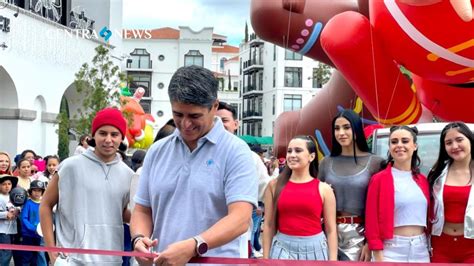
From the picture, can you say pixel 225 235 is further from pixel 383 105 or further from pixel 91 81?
pixel 91 81

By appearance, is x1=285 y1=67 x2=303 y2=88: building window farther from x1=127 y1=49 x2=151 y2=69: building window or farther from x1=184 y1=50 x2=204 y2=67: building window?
x1=127 y1=49 x2=151 y2=69: building window

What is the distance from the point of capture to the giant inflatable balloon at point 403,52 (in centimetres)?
737

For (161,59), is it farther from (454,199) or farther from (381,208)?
(454,199)

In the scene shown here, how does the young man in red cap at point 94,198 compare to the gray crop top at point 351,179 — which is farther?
→ the gray crop top at point 351,179

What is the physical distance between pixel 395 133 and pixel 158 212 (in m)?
2.46

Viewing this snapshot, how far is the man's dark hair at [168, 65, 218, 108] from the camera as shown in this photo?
9.98 feet

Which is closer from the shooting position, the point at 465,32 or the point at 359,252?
the point at 359,252

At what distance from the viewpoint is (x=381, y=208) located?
512cm

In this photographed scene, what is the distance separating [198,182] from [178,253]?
0.36 meters

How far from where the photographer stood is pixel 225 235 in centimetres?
304

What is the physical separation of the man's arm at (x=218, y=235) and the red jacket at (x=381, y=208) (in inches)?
85.1

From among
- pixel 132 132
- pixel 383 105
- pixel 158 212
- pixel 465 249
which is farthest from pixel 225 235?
pixel 132 132

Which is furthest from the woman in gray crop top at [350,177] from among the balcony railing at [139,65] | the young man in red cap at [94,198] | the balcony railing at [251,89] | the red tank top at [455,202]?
the balcony railing at [139,65]

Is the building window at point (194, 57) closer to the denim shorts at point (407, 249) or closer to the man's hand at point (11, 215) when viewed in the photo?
the man's hand at point (11, 215)
